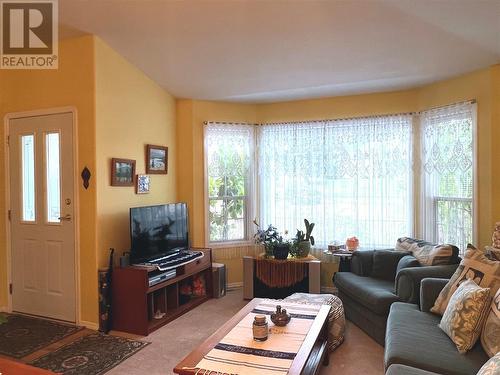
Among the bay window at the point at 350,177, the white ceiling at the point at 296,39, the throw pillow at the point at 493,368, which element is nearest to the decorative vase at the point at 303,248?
the bay window at the point at 350,177

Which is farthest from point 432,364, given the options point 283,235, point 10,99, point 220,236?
point 10,99

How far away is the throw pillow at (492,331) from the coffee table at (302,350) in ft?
3.00

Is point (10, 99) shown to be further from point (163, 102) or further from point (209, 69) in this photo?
point (209, 69)

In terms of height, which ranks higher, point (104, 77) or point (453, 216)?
point (104, 77)

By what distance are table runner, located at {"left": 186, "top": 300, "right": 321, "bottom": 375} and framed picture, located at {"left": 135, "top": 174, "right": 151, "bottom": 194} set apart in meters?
2.04

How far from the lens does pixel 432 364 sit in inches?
72.4

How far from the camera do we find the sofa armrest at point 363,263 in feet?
11.9

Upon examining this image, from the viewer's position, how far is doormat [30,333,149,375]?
256 centimetres

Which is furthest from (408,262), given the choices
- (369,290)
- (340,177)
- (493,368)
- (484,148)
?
(493,368)

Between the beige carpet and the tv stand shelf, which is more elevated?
the tv stand shelf

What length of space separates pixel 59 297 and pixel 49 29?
2558 mm

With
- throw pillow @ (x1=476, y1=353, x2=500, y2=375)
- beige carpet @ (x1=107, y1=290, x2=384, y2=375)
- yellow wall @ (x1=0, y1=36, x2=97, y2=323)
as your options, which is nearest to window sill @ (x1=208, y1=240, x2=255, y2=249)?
beige carpet @ (x1=107, y1=290, x2=384, y2=375)

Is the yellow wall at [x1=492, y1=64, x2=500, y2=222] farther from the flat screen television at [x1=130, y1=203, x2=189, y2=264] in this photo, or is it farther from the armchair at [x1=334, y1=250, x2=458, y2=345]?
the flat screen television at [x1=130, y1=203, x2=189, y2=264]

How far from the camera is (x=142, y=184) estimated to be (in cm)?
384
